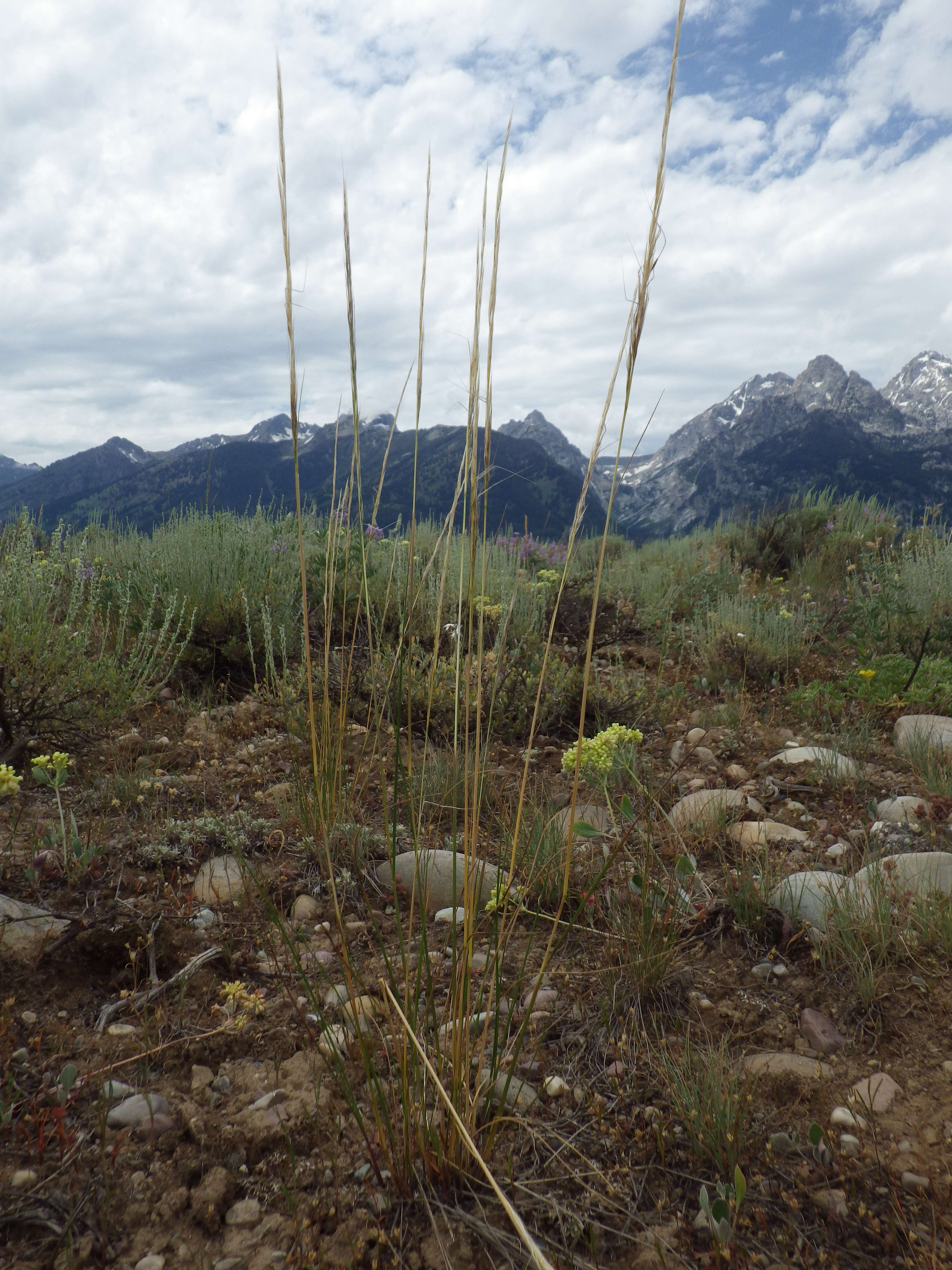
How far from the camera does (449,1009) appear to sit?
130 centimetres

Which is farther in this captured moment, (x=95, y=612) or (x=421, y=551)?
(x=421, y=551)

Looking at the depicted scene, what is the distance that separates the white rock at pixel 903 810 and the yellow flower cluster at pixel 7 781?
9.24 ft

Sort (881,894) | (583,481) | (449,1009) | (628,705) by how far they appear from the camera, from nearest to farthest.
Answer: (583,481) < (449,1009) < (881,894) < (628,705)

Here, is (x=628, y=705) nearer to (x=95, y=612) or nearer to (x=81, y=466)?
(x=95, y=612)

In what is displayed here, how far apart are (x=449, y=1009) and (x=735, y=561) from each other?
7529 mm

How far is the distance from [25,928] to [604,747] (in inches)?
63.8

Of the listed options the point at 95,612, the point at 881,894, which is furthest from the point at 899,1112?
the point at 95,612

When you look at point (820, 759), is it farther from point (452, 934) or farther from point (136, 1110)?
point (136, 1110)

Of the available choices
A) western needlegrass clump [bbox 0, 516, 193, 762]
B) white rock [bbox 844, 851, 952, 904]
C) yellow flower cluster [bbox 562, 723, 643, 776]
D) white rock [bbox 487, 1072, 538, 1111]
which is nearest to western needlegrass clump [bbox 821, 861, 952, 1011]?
white rock [bbox 844, 851, 952, 904]

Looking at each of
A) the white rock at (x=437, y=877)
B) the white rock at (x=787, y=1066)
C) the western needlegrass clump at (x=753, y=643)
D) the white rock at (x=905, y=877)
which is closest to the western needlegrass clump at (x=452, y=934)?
the white rock at (x=437, y=877)

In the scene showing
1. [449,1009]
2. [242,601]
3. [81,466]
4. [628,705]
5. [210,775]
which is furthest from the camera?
[81,466]

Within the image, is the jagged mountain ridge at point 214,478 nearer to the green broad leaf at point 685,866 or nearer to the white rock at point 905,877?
the white rock at point 905,877

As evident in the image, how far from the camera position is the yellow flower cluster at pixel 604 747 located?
2.11 m

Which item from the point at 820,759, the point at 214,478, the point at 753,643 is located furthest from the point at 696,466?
the point at 820,759
